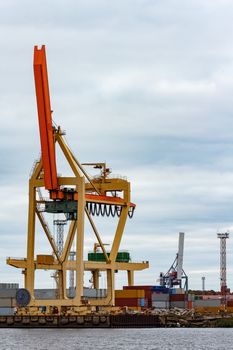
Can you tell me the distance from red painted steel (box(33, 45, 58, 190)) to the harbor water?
46.4 feet

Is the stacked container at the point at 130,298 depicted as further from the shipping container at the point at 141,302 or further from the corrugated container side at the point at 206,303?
the corrugated container side at the point at 206,303

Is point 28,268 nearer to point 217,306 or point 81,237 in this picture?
point 81,237

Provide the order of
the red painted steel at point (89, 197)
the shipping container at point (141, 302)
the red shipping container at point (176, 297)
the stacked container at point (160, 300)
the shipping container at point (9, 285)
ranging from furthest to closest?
the red shipping container at point (176, 297) → the stacked container at point (160, 300) → the shipping container at point (9, 285) → the shipping container at point (141, 302) → the red painted steel at point (89, 197)

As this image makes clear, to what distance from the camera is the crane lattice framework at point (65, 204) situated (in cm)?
11344

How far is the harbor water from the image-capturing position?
88988 millimetres

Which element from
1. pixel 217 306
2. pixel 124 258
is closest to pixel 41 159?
pixel 124 258

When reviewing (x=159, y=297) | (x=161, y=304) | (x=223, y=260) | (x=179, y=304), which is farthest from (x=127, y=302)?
(x=223, y=260)

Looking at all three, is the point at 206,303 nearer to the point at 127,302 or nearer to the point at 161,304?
the point at 161,304

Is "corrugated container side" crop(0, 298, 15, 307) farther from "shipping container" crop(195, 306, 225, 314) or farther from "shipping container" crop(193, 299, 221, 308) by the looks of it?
"shipping container" crop(193, 299, 221, 308)

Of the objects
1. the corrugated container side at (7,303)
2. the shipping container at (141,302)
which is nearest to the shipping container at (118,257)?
the shipping container at (141,302)

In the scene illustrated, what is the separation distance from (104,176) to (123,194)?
2544mm

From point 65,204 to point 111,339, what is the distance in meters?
20.9

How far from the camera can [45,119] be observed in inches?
4503

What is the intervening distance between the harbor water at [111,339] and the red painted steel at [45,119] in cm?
1416
